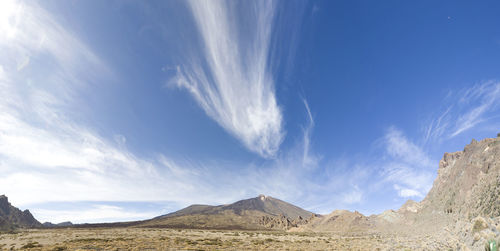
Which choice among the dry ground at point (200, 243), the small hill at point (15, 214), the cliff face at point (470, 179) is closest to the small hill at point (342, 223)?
the cliff face at point (470, 179)

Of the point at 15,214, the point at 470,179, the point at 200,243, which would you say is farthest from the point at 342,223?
the point at 15,214

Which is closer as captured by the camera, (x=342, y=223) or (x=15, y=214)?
(x=342, y=223)

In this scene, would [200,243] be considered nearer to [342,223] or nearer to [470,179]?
[470,179]

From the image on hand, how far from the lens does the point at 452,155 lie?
126188 mm

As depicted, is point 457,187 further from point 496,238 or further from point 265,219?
point 265,219

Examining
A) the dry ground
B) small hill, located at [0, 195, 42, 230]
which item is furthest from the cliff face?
small hill, located at [0, 195, 42, 230]

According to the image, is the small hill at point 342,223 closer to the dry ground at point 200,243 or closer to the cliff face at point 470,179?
the cliff face at point 470,179

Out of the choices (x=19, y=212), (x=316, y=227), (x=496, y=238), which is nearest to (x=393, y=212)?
(x=316, y=227)

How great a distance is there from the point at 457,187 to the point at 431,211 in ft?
53.2

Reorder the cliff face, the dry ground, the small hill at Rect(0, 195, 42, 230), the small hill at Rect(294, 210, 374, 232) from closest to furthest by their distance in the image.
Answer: the dry ground, the cliff face, the small hill at Rect(294, 210, 374, 232), the small hill at Rect(0, 195, 42, 230)

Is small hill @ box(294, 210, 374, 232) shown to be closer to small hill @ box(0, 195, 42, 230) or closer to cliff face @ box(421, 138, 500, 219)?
cliff face @ box(421, 138, 500, 219)

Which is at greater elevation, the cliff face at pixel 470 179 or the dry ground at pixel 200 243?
the cliff face at pixel 470 179

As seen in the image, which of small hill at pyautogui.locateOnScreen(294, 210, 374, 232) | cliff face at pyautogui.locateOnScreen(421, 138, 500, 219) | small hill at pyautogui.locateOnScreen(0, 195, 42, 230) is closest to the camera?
cliff face at pyautogui.locateOnScreen(421, 138, 500, 219)

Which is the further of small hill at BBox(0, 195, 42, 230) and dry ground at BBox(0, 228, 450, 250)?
small hill at BBox(0, 195, 42, 230)
